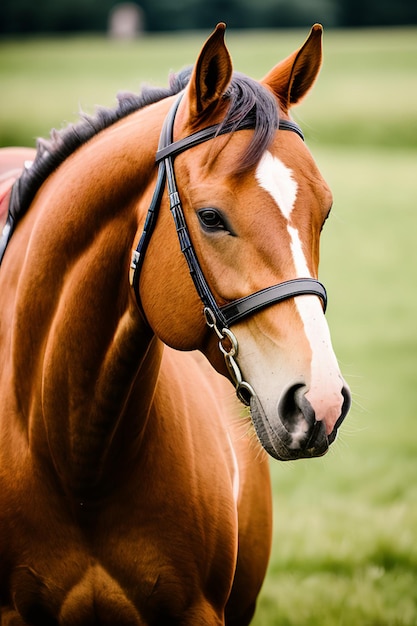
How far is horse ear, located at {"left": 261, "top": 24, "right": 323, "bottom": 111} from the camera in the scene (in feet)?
7.97

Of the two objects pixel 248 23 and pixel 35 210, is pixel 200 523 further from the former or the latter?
pixel 248 23

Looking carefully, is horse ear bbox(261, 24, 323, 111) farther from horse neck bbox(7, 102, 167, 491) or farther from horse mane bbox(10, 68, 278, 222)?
horse neck bbox(7, 102, 167, 491)

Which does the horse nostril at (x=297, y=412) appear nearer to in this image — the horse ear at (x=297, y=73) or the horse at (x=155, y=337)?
the horse at (x=155, y=337)

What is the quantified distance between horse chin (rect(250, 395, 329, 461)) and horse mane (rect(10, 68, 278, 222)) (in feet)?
2.15

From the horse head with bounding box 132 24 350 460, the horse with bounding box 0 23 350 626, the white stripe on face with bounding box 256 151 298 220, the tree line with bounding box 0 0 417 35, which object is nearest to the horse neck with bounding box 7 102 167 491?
the horse with bounding box 0 23 350 626

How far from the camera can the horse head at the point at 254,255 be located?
2104 millimetres

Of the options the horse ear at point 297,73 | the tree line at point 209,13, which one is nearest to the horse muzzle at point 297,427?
the horse ear at point 297,73

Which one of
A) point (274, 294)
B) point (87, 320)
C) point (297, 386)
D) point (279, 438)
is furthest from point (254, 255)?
point (87, 320)

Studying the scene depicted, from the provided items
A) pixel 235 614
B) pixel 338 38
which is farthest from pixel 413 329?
pixel 338 38

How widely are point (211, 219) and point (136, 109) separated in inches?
26.1

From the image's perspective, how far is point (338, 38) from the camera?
47.9 metres

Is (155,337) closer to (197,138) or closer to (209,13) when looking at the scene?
(197,138)

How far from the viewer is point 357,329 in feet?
37.9

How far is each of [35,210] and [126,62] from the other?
4172cm
